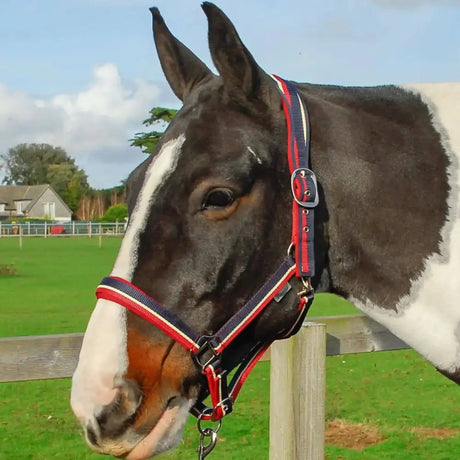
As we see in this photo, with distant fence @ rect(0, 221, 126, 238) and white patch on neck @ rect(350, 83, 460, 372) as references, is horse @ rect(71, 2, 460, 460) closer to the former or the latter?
white patch on neck @ rect(350, 83, 460, 372)

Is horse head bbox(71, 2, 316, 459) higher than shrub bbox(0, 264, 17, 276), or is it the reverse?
horse head bbox(71, 2, 316, 459)

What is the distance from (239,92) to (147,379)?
3.24ft

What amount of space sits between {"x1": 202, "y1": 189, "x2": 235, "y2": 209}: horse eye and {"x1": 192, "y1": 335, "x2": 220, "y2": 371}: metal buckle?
42 centimetres

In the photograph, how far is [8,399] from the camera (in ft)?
26.2

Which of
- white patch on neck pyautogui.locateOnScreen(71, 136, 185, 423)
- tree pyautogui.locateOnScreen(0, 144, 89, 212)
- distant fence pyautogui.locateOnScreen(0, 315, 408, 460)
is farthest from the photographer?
tree pyautogui.locateOnScreen(0, 144, 89, 212)

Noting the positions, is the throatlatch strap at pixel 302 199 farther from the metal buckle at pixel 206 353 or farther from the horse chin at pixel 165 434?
the horse chin at pixel 165 434

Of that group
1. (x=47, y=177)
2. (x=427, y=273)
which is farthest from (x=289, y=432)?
(x=47, y=177)

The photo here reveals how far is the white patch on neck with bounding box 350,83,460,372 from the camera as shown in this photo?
2227 mm

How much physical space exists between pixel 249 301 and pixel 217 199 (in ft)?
1.13

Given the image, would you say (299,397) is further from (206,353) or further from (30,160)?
(30,160)

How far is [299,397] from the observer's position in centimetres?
372

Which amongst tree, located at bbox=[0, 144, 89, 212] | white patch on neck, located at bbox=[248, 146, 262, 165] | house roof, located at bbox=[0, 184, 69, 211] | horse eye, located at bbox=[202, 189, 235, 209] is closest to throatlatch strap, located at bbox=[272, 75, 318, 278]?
white patch on neck, located at bbox=[248, 146, 262, 165]

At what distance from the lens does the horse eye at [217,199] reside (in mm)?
2107

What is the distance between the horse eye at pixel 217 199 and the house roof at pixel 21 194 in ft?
306
